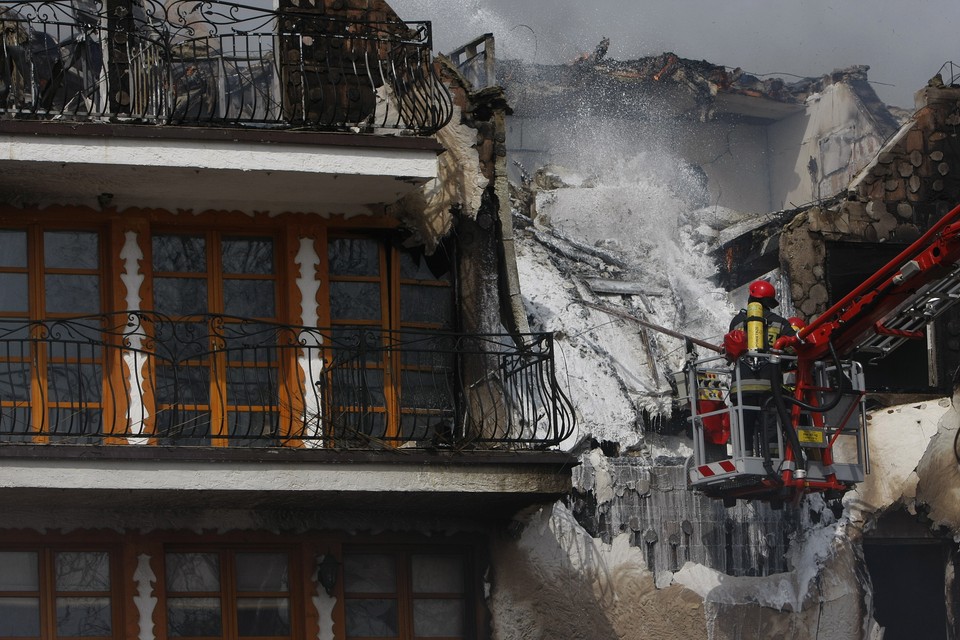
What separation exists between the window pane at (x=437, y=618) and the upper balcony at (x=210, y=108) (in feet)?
12.3

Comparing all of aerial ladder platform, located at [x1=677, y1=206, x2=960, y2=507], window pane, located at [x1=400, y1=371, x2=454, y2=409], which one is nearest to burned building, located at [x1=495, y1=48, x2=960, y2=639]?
aerial ladder platform, located at [x1=677, y1=206, x2=960, y2=507]

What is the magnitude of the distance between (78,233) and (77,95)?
127 cm

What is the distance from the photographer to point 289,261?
1661 centimetres

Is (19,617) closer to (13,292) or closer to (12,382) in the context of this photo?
(12,382)

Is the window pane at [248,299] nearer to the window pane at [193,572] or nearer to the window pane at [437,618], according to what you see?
the window pane at [193,572]

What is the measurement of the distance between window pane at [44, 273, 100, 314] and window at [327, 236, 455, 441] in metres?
2.19

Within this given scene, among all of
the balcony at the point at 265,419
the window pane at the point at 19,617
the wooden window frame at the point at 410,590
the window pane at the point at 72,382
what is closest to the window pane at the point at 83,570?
the window pane at the point at 19,617

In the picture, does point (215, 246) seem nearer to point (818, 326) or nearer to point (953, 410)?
point (818, 326)

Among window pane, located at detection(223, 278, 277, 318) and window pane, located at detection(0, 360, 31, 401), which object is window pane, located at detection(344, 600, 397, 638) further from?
window pane, located at detection(0, 360, 31, 401)

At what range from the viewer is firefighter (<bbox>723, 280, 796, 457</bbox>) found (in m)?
17.3

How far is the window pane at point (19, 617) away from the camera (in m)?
15.4

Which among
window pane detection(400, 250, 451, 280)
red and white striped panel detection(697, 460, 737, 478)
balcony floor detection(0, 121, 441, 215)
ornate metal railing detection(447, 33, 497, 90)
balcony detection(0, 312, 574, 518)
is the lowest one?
red and white striped panel detection(697, 460, 737, 478)

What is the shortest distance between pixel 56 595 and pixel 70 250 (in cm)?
310

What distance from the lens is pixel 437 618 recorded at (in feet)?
54.4
